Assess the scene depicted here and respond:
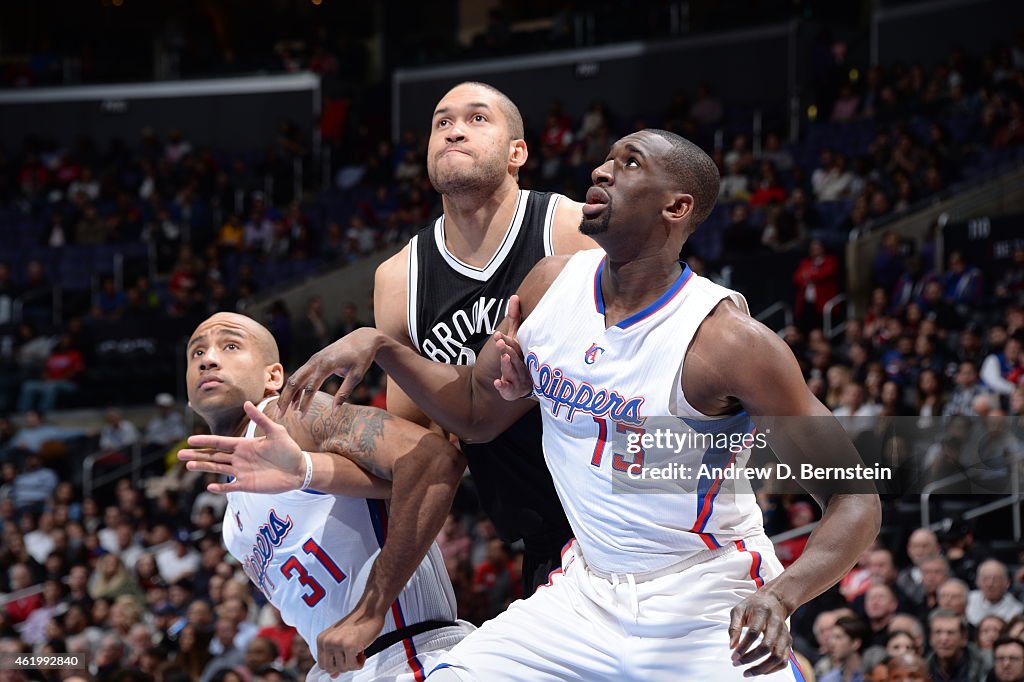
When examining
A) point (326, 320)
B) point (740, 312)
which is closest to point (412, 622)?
point (740, 312)

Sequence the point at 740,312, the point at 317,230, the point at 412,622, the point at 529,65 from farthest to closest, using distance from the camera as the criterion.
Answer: the point at 529,65 < the point at 317,230 < the point at 412,622 < the point at 740,312

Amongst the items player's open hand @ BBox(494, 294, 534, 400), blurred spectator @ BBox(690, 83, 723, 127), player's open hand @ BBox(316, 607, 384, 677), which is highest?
blurred spectator @ BBox(690, 83, 723, 127)

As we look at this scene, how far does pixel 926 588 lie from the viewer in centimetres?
790

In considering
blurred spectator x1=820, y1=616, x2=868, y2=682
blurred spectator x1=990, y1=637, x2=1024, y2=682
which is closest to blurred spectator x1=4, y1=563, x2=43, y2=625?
blurred spectator x1=820, y1=616, x2=868, y2=682

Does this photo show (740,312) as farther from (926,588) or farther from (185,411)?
(185,411)

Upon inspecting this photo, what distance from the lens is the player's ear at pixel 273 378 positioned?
4.51 metres

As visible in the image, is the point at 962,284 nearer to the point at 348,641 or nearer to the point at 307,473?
the point at 348,641

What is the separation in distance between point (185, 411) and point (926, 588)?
10540 mm

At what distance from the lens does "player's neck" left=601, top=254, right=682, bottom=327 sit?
3773 mm

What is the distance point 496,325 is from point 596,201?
102cm

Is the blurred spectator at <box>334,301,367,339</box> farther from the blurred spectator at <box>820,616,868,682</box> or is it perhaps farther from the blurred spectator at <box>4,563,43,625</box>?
the blurred spectator at <box>820,616,868,682</box>

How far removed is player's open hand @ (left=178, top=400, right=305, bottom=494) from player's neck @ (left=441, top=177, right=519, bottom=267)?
1.19m

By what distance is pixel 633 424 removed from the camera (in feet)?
11.9

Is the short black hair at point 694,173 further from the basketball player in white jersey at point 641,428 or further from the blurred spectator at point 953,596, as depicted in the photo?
the blurred spectator at point 953,596
